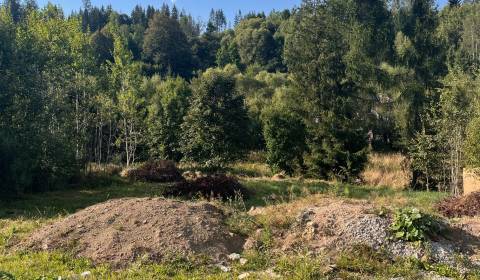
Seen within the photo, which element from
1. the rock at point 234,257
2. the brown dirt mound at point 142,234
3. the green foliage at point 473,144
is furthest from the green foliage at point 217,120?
the rock at point 234,257

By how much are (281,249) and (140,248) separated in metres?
2.12

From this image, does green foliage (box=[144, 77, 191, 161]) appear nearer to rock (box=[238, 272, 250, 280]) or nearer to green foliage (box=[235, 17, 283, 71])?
rock (box=[238, 272, 250, 280])

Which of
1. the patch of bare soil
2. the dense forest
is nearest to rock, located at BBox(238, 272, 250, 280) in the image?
the patch of bare soil

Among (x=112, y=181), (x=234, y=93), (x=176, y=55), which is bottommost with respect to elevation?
(x=112, y=181)

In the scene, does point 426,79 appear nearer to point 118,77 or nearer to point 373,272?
point 118,77

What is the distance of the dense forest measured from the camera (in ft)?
54.6

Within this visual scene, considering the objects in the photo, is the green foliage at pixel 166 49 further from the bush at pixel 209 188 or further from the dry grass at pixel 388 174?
the bush at pixel 209 188

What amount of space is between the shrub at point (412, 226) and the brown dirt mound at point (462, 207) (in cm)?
408

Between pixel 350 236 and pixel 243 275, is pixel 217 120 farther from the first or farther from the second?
pixel 243 275

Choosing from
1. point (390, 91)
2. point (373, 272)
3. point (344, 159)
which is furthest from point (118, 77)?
point (373, 272)

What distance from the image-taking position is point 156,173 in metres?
20.2

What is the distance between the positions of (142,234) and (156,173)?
13.1 meters

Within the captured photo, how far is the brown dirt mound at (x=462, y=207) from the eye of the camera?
34.8 feet

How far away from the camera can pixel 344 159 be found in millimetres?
21953
